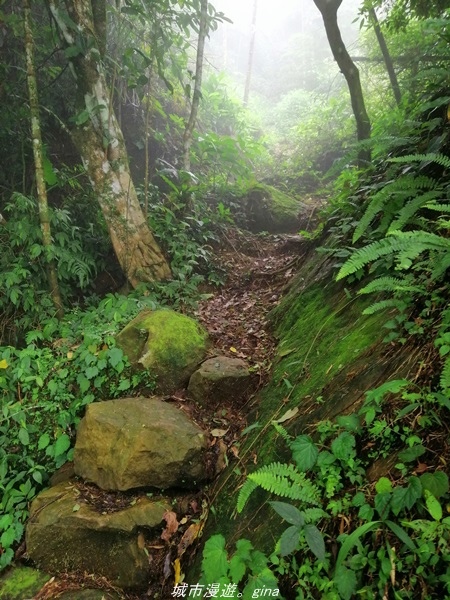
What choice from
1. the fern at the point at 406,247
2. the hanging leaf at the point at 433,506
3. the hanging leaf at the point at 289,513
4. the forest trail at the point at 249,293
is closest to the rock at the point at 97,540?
the hanging leaf at the point at 289,513

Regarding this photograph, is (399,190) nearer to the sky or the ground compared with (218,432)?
nearer to the sky

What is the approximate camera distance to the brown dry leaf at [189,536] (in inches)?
105

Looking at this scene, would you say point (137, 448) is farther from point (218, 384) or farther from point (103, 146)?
point (103, 146)

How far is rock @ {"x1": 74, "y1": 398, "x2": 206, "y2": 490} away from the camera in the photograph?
9.91ft

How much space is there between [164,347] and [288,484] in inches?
93.0

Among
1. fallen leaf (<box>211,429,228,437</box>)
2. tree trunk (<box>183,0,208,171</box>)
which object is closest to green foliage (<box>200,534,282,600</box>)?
fallen leaf (<box>211,429,228,437</box>)

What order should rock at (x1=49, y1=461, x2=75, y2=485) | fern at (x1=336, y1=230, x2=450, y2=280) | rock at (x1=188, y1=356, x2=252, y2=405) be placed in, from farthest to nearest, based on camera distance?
rock at (x1=188, y1=356, x2=252, y2=405) → rock at (x1=49, y1=461, x2=75, y2=485) → fern at (x1=336, y1=230, x2=450, y2=280)

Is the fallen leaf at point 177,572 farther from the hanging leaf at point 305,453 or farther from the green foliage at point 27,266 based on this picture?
the green foliage at point 27,266

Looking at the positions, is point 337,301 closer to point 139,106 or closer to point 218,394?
point 218,394

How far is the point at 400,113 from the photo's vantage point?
5.04 meters

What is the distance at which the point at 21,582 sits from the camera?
9.25ft

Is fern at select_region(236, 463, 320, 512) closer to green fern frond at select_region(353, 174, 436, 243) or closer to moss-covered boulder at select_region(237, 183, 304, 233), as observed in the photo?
green fern frond at select_region(353, 174, 436, 243)

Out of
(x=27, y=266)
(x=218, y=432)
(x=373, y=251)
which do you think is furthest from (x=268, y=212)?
(x=373, y=251)

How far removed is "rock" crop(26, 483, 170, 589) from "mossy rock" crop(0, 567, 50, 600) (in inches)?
2.7
